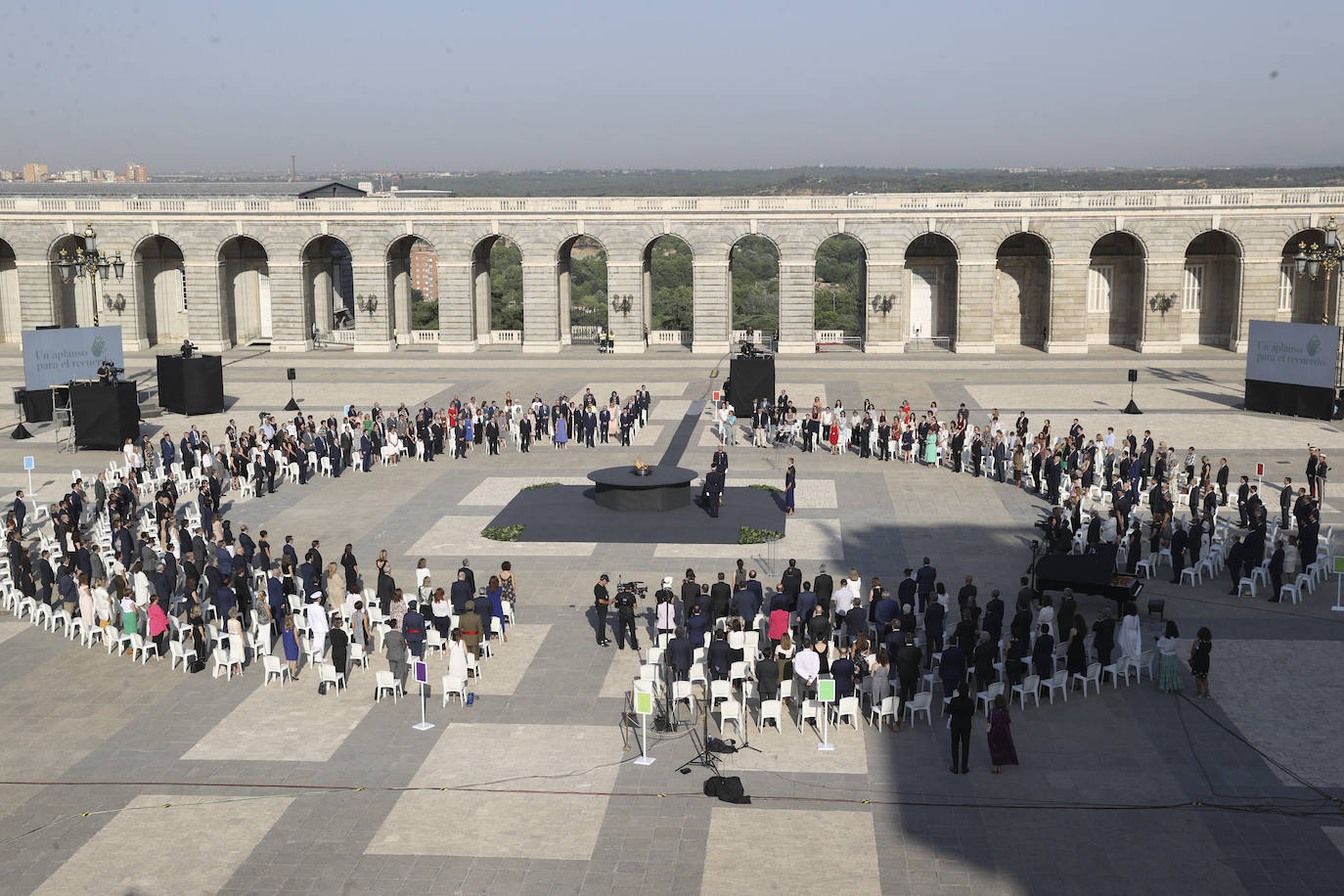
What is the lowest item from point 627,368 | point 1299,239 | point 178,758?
point 178,758

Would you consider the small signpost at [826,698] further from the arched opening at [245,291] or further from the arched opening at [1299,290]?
the arched opening at [245,291]

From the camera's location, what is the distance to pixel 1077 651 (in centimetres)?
1894

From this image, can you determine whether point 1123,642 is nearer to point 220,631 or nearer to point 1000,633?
point 1000,633

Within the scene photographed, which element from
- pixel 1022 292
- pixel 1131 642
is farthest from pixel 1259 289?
pixel 1131 642

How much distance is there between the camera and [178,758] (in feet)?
55.5

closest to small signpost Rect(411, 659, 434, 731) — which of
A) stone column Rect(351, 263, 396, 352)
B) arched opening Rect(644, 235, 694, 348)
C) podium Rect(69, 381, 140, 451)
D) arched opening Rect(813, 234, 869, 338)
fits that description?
podium Rect(69, 381, 140, 451)

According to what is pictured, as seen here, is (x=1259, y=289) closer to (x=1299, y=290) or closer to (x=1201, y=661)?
(x=1299, y=290)

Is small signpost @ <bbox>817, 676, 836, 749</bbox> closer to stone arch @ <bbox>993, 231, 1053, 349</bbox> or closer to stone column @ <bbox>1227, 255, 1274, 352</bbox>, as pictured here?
stone arch @ <bbox>993, 231, 1053, 349</bbox>

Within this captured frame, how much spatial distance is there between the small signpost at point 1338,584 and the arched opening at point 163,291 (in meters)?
56.4

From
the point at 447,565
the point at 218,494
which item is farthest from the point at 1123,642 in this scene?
the point at 218,494

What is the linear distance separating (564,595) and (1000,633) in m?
7.96

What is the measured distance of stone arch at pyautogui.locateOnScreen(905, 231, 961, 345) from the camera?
6444cm

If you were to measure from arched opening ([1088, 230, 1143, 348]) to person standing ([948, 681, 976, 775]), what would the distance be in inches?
A: 2000

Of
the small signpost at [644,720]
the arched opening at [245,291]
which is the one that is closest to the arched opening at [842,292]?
the arched opening at [245,291]
